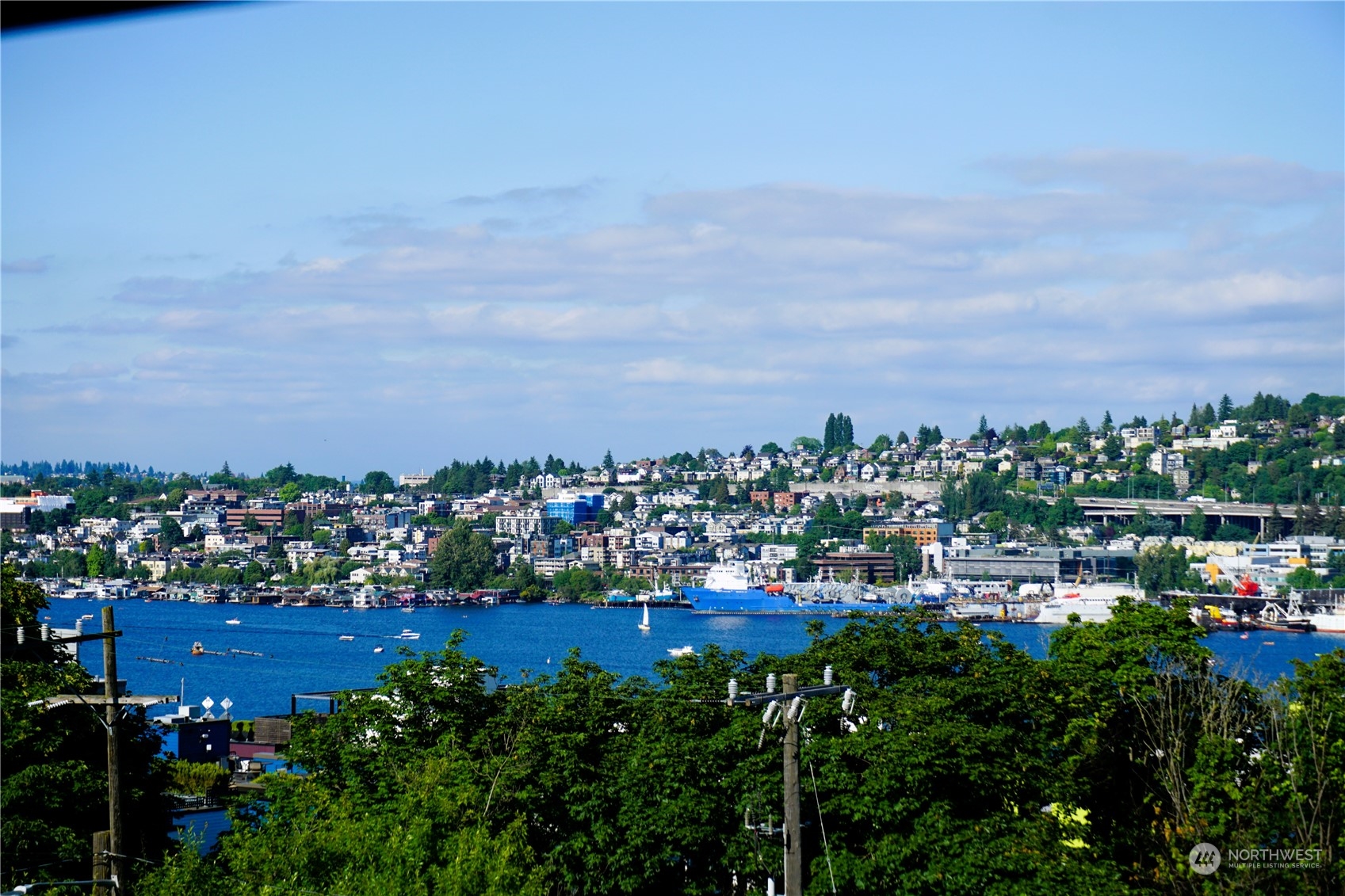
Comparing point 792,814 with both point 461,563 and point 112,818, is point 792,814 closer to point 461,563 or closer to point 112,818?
point 112,818

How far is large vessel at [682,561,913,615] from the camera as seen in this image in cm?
5272

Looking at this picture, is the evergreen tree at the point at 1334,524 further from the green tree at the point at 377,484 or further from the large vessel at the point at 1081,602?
the green tree at the point at 377,484

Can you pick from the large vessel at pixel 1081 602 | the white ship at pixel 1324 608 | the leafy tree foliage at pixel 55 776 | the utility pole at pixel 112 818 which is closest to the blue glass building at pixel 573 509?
the large vessel at pixel 1081 602

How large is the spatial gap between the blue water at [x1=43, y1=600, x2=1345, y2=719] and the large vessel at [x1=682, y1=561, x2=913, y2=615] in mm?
1701

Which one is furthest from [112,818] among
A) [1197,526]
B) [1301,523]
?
[1197,526]

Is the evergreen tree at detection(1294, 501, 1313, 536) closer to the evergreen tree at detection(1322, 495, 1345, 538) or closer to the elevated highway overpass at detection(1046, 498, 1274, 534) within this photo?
the evergreen tree at detection(1322, 495, 1345, 538)

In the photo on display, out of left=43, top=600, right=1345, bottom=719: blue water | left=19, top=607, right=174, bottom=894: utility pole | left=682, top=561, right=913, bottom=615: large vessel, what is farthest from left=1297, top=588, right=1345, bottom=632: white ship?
left=19, top=607, right=174, bottom=894: utility pole

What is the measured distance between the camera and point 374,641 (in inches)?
1547

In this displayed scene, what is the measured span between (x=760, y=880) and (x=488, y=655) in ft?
79.7

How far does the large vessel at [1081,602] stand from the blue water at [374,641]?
1.01m

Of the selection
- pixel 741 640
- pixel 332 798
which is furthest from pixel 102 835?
pixel 741 640

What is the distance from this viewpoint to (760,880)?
279 inches

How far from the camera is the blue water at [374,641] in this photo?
27.1 meters

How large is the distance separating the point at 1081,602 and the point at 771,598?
13658mm
